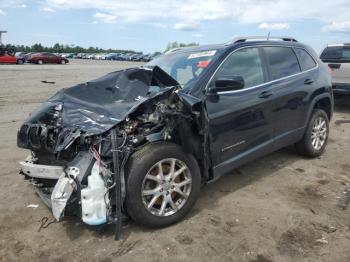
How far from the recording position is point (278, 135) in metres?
5.11

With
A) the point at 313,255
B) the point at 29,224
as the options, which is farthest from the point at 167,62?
the point at 313,255

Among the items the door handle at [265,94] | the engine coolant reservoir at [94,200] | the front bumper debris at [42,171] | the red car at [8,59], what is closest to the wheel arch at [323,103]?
the door handle at [265,94]

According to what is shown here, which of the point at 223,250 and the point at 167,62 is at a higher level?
the point at 167,62

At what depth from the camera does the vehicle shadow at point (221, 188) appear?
12.4 feet

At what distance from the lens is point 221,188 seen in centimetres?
484

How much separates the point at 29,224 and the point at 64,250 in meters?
0.71

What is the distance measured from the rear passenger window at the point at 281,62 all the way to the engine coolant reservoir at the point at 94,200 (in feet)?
9.11

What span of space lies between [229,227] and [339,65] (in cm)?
812

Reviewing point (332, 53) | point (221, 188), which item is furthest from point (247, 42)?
point (332, 53)

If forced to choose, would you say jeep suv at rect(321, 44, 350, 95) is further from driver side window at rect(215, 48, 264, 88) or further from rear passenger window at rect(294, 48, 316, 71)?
driver side window at rect(215, 48, 264, 88)

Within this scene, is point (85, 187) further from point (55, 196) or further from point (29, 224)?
point (29, 224)

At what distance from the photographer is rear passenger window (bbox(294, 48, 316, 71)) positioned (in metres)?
5.72

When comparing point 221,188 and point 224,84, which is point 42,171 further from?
point 221,188

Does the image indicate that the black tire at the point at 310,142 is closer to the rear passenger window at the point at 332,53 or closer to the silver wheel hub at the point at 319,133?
the silver wheel hub at the point at 319,133
